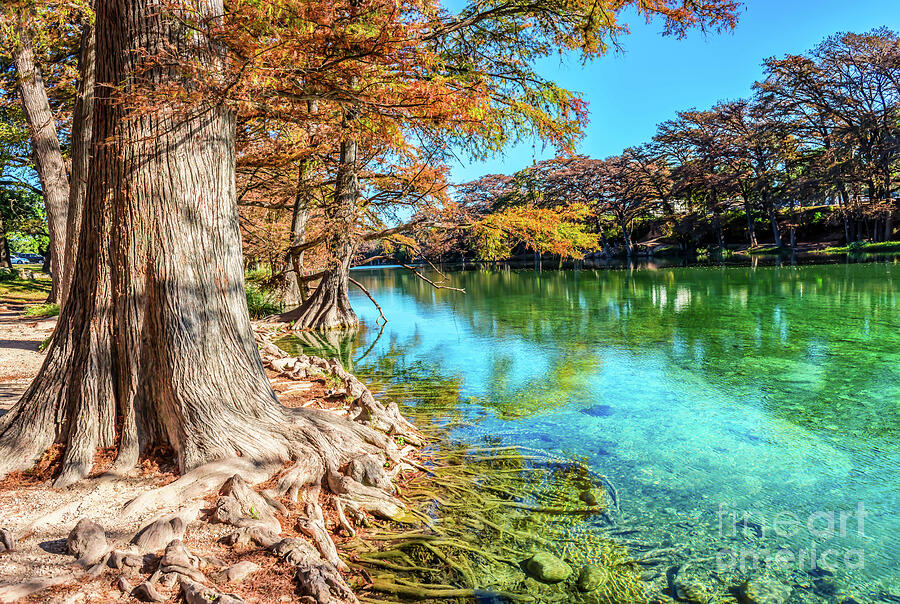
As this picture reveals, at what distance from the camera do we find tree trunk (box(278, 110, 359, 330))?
11.4 meters

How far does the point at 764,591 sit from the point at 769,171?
39658 mm

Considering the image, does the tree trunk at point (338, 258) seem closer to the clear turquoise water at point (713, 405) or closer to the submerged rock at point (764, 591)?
the clear turquoise water at point (713, 405)

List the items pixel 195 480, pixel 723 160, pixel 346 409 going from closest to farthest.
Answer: pixel 195 480 < pixel 346 409 < pixel 723 160

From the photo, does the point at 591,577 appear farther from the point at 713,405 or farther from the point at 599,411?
the point at 713,405

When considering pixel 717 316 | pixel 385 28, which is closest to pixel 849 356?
pixel 717 316

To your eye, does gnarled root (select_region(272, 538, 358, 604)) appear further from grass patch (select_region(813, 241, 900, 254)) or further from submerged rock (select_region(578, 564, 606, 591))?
grass patch (select_region(813, 241, 900, 254))

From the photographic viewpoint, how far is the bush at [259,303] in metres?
15.1

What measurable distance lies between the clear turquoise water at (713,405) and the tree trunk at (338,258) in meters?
1.16

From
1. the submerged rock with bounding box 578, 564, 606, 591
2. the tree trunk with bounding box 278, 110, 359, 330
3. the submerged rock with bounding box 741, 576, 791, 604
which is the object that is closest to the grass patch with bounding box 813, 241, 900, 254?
the tree trunk with bounding box 278, 110, 359, 330

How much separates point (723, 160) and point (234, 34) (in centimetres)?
4063

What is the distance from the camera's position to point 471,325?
1311 centimetres

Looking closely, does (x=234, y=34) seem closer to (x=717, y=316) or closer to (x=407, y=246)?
(x=407, y=246)

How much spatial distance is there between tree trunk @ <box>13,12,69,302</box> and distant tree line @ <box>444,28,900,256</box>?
45.1 feet

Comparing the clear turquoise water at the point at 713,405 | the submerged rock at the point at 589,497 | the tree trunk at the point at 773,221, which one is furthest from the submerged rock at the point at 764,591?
the tree trunk at the point at 773,221
